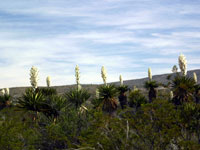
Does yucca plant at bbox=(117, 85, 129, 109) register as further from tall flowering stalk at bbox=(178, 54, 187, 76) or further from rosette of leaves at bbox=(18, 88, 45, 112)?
rosette of leaves at bbox=(18, 88, 45, 112)

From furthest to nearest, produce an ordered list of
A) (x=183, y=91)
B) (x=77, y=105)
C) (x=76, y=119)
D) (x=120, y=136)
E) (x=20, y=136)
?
(x=183, y=91) < (x=77, y=105) < (x=76, y=119) < (x=20, y=136) < (x=120, y=136)

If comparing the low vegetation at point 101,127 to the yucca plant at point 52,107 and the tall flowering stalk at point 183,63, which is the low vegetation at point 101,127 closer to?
the yucca plant at point 52,107

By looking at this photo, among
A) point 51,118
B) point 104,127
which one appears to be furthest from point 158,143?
point 51,118

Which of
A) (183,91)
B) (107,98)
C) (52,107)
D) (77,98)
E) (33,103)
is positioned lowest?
(52,107)

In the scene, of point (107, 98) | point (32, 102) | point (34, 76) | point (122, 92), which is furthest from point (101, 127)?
point (122, 92)

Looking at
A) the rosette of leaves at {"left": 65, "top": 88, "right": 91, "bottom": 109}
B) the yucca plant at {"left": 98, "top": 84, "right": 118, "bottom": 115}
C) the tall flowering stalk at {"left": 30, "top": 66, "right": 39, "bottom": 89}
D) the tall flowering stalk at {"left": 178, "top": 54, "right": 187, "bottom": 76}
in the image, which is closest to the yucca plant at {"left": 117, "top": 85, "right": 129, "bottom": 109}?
the yucca plant at {"left": 98, "top": 84, "right": 118, "bottom": 115}

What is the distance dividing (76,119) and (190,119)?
18.4ft

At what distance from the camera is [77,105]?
71.5ft

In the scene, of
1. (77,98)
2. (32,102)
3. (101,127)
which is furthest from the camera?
(77,98)

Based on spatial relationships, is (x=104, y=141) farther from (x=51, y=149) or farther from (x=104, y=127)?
(x=51, y=149)

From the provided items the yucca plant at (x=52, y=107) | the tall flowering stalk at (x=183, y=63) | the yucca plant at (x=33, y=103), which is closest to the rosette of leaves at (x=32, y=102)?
the yucca plant at (x=33, y=103)

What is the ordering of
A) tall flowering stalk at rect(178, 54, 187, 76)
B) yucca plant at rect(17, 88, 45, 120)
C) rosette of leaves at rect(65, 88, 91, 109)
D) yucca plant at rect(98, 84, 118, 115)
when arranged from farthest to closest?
yucca plant at rect(98, 84, 118, 115) < tall flowering stalk at rect(178, 54, 187, 76) < rosette of leaves at rect(65, 88, 91, 109) < yucca plant at rect(17, 88, 45, 120)

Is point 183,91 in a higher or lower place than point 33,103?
higher

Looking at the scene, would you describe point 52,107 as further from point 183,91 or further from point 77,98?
point 183,91
